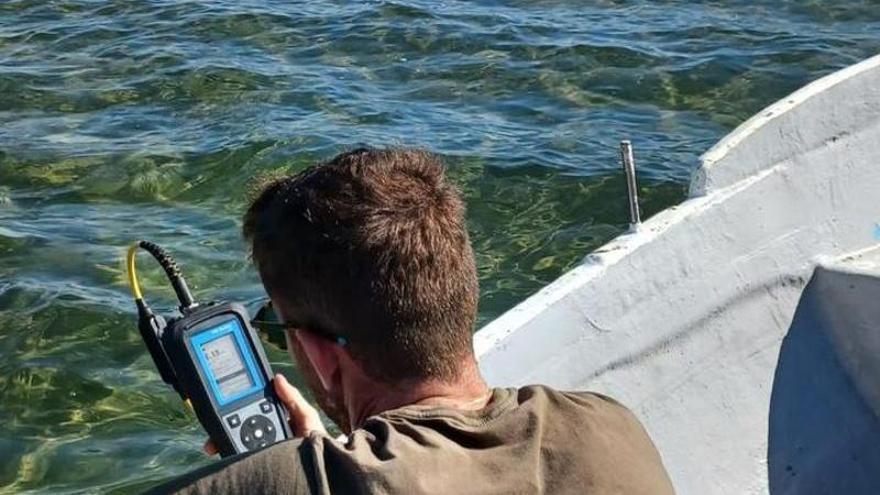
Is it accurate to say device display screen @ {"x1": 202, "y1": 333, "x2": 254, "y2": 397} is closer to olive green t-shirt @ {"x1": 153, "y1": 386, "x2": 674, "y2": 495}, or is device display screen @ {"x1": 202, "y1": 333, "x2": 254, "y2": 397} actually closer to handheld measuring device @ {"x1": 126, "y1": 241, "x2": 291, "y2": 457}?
handheld measuring device @ {"x1": 126, "y1": 241, "x2": 291, "y2": 457}

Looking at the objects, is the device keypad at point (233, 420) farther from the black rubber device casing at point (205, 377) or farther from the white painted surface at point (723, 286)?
the white painted surface at point (723, 286)

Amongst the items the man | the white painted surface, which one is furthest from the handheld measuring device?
the white painted surface

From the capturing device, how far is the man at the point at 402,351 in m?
2.23

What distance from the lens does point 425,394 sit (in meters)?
2.40

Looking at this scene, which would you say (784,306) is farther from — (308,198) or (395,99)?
(395,99)

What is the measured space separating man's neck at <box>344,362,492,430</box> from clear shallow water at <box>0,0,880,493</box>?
3221 mm

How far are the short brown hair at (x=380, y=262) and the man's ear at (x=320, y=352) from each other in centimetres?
2

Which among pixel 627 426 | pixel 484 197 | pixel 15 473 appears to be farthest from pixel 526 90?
pixel 627 426

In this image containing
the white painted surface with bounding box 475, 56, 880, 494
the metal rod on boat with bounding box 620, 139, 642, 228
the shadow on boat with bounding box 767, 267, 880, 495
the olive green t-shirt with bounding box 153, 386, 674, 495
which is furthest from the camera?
the shadow on boat with bounding box 767, 267, 880, 495

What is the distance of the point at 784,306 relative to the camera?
4426mm

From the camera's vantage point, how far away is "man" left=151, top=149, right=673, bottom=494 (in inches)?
87.7

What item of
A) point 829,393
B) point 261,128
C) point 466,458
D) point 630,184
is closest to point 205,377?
point 466,458

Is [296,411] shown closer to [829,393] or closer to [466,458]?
[466,458]

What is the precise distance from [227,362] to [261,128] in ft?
20.7
